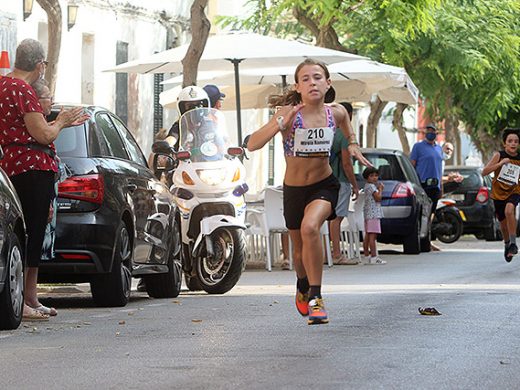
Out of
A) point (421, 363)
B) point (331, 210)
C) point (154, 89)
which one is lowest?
point (421, 363)

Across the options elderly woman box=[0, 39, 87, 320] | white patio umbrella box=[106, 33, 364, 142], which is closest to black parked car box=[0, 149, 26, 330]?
elderly woman box=[0, 39, 87, 320]

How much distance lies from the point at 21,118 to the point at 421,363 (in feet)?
15.5

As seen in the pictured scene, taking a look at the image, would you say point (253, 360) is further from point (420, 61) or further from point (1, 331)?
point (420, 61)

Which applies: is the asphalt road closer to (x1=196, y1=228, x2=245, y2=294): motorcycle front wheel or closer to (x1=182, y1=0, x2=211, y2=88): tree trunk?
(x1=196, y1=228, x2=245, y2=294): motorcycle front wheel

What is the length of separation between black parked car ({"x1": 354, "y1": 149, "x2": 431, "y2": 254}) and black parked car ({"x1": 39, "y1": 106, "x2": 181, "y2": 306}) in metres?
10.8

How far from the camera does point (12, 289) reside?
39.0 feet

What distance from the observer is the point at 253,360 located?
31.0 ft

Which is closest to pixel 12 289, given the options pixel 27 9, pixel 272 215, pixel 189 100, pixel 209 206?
pixel 209 206

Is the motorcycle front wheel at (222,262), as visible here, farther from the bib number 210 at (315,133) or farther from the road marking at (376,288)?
the bib number 210 at (315,133)

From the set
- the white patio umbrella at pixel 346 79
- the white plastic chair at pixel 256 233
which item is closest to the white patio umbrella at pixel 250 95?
the white patio umbrella at pixel 346 79

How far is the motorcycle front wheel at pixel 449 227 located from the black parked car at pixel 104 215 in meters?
18.3

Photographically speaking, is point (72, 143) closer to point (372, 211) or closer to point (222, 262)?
point (222, 262)

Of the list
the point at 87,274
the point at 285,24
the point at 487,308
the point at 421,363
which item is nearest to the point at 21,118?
the point at 87,274

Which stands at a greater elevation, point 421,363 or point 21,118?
point 21,118
